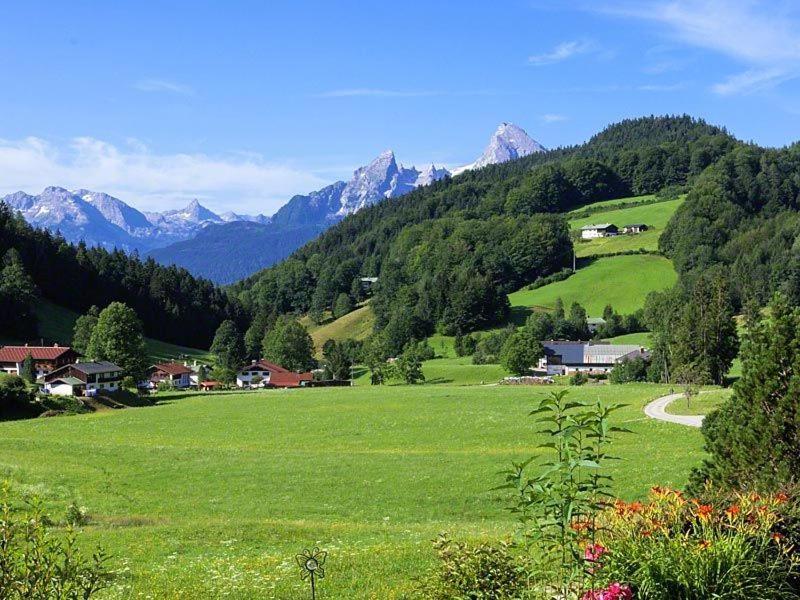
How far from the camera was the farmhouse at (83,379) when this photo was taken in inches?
3607

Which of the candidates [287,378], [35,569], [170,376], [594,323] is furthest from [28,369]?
[35,569]

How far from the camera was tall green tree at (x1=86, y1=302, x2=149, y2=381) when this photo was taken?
99.0 metres

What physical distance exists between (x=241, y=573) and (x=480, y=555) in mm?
8113

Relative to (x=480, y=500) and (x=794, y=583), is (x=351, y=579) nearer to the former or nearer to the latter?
(x=794, y=583)

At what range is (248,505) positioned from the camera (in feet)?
101

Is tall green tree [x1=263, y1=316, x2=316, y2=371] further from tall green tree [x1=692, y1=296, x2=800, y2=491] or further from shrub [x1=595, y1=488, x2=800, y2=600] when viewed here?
shrub [x1=595, y1=488, x2=800, y2=600]

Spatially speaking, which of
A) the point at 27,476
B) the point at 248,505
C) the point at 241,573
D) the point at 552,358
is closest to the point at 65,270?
the point at 552,358

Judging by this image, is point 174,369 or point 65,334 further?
point 65,334

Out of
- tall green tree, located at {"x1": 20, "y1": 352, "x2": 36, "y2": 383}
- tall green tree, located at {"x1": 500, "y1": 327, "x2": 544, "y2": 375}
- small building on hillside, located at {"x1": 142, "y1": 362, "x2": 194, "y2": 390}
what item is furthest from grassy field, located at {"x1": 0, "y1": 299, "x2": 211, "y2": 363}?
tall green tree, located at {"x1": 500, "y1": 327, "x2": 544, "y2": 375}

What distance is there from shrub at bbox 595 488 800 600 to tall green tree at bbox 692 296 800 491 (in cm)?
306

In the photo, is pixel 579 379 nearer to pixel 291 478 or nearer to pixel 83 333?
pixel 291 478

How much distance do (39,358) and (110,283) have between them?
246ft

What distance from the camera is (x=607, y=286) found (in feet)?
562

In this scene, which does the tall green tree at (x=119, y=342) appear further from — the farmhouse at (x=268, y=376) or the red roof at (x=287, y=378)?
the farmhouse at (x=268, y=376)
